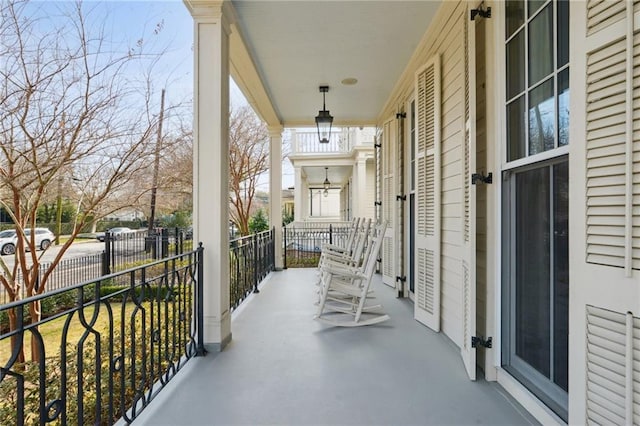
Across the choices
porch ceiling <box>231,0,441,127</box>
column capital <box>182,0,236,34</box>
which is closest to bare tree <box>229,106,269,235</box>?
porch ceiling <box>231,0,441,127</box>

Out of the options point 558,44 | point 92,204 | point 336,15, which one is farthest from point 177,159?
point 558,44

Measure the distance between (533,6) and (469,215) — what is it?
1161 mm

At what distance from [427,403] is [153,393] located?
1543 mm

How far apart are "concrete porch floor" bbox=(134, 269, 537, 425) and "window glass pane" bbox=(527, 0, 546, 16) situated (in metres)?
2.06

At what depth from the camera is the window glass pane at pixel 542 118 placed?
5.47 ft

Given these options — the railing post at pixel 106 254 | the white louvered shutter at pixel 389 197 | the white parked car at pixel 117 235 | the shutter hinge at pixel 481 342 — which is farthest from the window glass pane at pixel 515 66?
the white parked car at pixel 117 235

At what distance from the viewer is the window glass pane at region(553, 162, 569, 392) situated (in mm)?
1581

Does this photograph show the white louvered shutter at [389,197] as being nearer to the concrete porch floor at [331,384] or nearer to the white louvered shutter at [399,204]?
the white louvered shutter at [399,204]

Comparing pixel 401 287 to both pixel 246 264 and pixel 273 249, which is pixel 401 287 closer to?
pixel 246 264

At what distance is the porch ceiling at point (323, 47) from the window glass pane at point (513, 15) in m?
0.95

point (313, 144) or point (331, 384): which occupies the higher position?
point (313, 144)

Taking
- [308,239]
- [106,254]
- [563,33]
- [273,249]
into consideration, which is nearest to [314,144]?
[308,239]

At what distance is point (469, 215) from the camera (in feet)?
7.39

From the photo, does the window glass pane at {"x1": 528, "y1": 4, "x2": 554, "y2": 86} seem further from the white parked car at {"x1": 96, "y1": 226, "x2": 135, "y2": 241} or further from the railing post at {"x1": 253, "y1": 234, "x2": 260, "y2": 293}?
the white parked car at {"x1": 96, "y1": 226, "x2": 135, "y2": 241}
